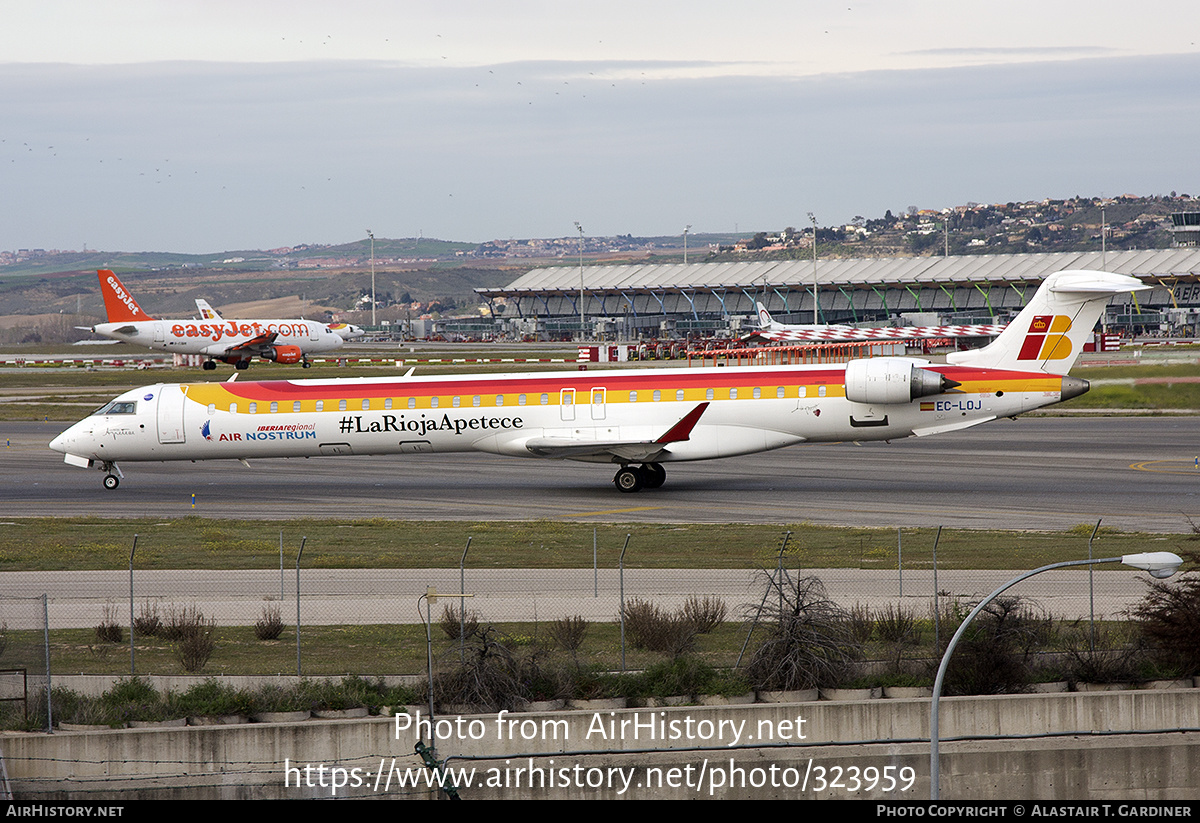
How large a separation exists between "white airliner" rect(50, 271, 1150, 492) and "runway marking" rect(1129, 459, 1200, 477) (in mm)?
5697

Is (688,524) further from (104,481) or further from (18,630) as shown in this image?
(104,481)

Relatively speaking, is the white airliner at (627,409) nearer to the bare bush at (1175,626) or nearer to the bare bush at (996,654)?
the bare bush at (1175,626)

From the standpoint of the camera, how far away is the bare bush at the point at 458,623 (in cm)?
1708

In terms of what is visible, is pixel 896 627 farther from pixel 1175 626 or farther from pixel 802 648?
pixel 1175 626

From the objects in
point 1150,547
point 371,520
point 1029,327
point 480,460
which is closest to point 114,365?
point 480,460

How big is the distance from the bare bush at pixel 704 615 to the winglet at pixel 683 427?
1409cm

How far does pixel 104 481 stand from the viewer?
124 feet

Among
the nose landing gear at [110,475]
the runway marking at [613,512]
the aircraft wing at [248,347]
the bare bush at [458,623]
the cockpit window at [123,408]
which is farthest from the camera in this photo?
the aircraft wing at [248,347]

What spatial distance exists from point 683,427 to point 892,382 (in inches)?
228

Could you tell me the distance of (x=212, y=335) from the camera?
8900cm

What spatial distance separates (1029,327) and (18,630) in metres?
25.7

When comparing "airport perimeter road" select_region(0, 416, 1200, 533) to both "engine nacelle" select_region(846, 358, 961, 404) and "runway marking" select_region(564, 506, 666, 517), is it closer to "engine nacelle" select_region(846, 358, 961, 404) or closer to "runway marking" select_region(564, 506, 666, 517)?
"runway marking" select_region(564, 506, 666, 517)

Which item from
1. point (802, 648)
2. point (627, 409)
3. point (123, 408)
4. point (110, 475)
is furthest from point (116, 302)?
point (802, 648)

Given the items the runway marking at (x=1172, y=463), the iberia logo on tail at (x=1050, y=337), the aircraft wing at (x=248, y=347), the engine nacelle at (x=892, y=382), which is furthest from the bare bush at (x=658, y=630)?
the aircraft wing at (x=248, y=347)
